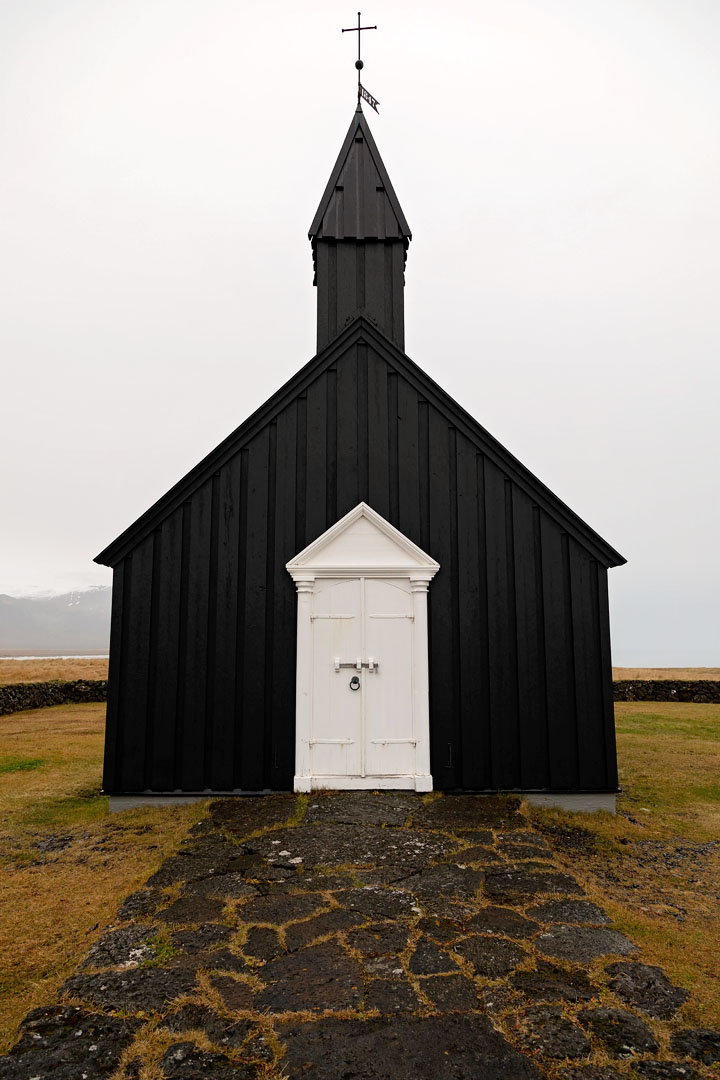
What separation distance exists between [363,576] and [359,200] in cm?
699

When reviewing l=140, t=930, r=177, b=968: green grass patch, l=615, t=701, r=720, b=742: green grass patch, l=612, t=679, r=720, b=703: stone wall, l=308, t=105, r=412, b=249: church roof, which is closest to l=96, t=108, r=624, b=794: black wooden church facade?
l=308, t=105, r=412, b=249: church roof

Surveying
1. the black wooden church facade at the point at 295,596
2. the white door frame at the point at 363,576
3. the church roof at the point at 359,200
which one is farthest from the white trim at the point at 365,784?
the church roof at the point at 359,200

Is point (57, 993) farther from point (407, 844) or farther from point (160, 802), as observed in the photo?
point (160, 802)

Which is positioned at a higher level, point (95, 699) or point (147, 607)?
point (147, 607)

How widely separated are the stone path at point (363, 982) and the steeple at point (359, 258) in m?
8.04

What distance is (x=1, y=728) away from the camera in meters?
17.5

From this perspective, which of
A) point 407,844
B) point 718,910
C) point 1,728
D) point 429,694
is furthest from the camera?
point 1,728

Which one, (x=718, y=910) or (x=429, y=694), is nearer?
(x=718, y=910)

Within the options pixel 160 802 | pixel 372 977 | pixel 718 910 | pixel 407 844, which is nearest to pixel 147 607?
pixel 160 802

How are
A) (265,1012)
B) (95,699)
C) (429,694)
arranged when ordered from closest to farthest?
(265,1012) → (429,694) → (95,699)

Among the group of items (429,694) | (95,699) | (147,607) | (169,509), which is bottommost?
A: (95,699)

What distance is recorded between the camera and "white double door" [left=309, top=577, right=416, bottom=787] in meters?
8.20

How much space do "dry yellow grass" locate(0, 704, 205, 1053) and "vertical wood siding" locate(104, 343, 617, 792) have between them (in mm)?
813

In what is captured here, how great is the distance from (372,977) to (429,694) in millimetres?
4586
